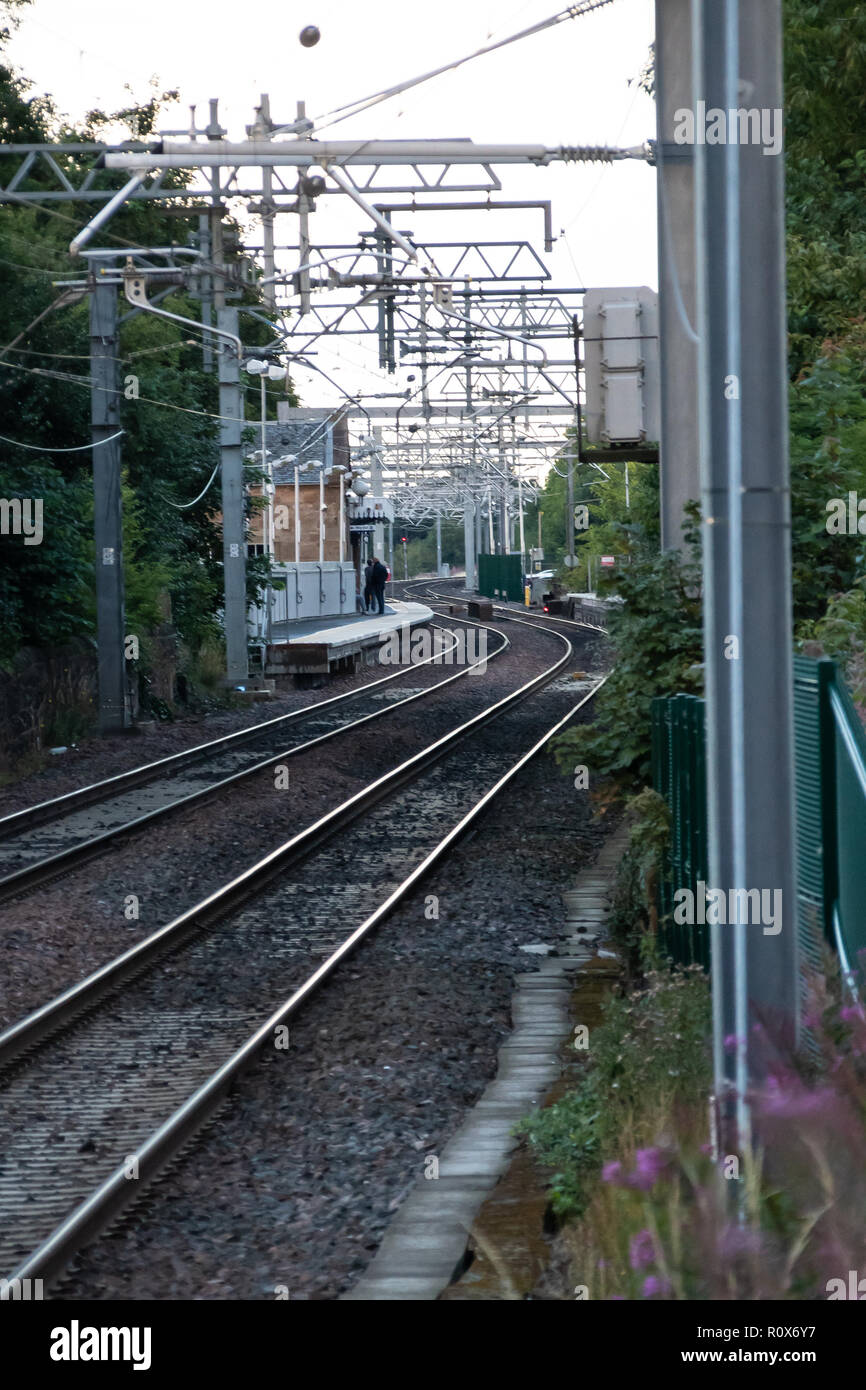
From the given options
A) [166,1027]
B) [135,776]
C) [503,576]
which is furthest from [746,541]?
[503,576]

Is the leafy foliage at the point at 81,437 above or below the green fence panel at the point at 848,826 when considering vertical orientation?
above

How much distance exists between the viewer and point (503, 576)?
3135 inches

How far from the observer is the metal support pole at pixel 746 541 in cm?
466

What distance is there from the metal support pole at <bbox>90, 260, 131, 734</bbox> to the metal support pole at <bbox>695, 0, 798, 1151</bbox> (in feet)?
64.3

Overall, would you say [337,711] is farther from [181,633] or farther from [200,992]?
[200,992]

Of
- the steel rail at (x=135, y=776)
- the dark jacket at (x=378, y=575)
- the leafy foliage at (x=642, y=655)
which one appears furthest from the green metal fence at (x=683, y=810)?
the dark jacket at (x=378, y=575)

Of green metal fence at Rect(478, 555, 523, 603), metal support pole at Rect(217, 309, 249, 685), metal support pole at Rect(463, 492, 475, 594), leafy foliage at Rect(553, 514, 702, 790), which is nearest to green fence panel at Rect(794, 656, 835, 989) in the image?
leafy foliage at Rect(553, 514, 702, 790)

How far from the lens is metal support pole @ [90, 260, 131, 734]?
23.5 meters

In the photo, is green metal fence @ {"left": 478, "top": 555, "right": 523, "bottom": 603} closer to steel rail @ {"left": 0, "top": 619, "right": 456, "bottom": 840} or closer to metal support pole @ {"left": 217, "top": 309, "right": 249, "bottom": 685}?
metal support pole @ {"left": 217, "top": 309, "right": 249, "bottom": 685}

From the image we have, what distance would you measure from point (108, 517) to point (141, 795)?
684 centimetres

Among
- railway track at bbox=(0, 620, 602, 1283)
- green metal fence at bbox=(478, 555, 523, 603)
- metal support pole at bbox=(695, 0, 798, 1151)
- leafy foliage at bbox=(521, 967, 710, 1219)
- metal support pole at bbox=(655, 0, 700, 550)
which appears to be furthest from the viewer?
green metal fence at bbox=(478, 555, 523, 603)

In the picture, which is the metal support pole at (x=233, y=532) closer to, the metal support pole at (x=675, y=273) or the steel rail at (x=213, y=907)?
the steel rail at (x=213, y=907)

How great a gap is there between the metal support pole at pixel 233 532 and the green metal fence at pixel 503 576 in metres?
47.9
